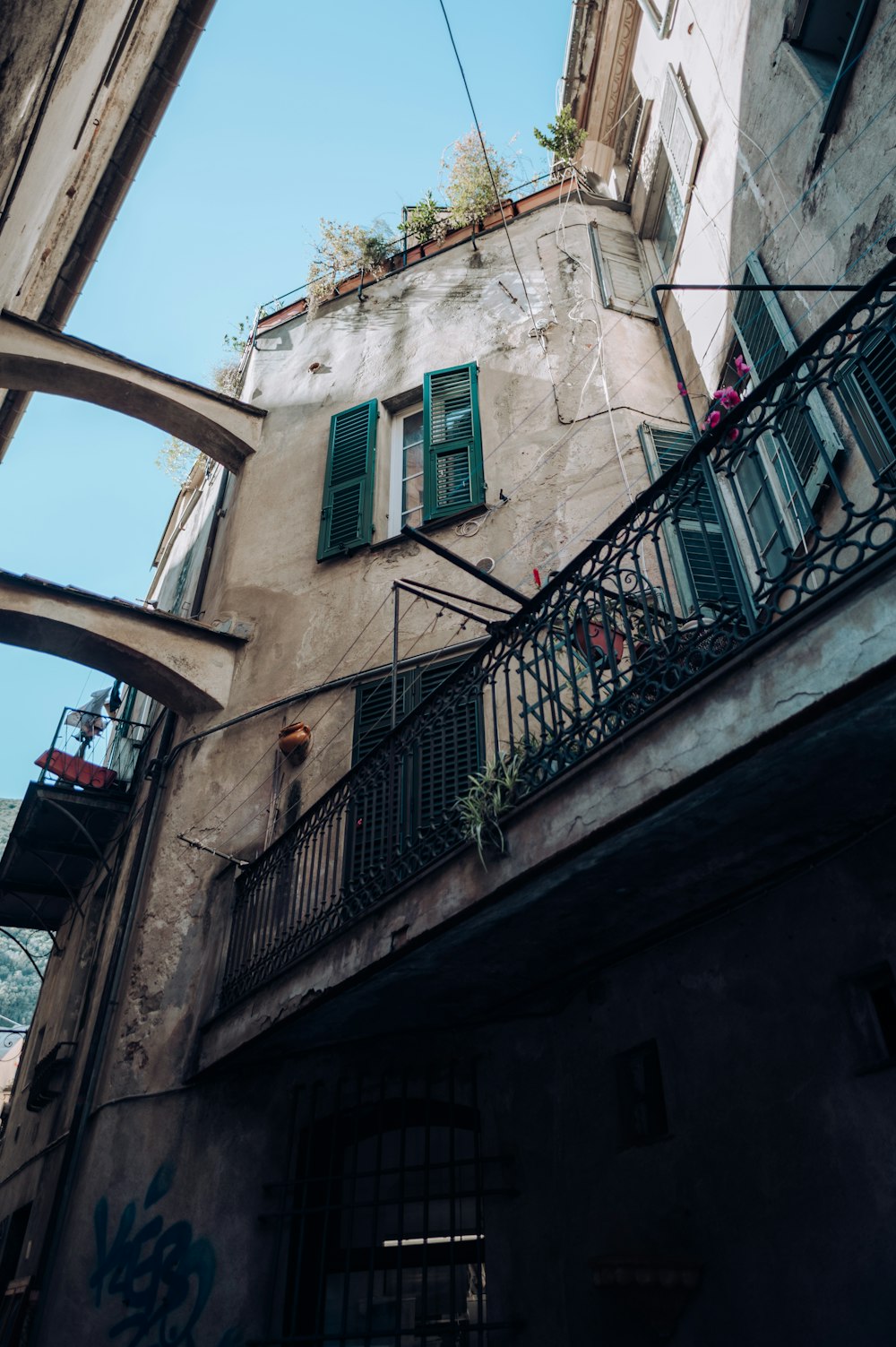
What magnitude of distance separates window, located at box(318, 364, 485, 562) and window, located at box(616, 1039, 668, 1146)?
18.9 ft

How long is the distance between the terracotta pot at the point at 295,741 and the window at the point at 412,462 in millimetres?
2186

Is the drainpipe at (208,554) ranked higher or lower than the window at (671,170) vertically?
lower

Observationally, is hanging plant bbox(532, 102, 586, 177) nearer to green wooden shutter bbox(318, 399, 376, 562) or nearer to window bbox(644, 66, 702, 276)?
window bbox(644, 66, 702, 276)

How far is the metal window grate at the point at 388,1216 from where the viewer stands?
5.80 meters

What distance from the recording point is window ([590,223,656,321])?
1126cm

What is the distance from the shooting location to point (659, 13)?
33.9ft

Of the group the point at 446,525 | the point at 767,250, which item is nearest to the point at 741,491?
the point at 767,250

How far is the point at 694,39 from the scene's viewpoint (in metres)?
9.27

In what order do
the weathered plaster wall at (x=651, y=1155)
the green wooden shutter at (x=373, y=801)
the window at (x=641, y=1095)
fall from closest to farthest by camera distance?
the weathered plaster wall at (x=651, y=1155)
the window at (x=641, y=1095)
the green wooden shutter at (x=373, y=801)

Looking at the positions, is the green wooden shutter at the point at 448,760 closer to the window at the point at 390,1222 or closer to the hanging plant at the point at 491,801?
the hanging plant at the point at 491,801

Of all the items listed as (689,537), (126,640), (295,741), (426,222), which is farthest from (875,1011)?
(426,222)

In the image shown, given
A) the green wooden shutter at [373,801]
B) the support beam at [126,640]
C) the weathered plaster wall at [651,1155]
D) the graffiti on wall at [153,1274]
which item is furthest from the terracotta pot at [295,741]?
the graffiti on wall at [153,1274]

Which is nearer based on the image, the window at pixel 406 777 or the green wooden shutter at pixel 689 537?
the window at pixel 406 777

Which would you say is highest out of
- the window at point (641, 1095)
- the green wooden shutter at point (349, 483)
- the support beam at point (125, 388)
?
the support beam at point (125, 388)
